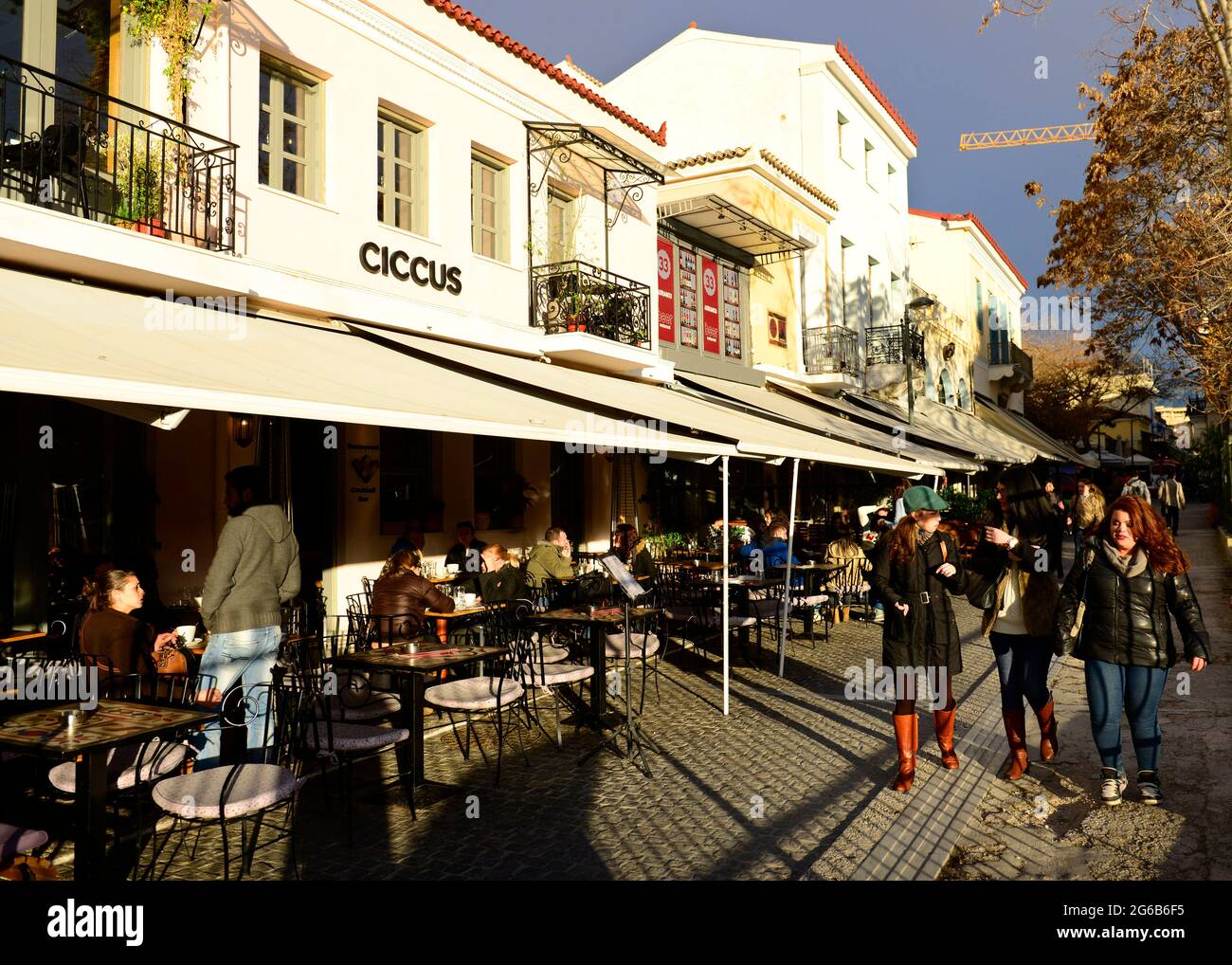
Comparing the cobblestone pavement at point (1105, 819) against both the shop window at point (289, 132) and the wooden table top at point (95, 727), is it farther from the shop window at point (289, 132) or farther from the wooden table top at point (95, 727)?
the shop window at point (289, 132)

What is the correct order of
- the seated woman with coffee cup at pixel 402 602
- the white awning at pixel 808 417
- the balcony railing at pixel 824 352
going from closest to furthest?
1. the seated woman with coffee cup at pixel 402 602
2. the white awning at pixel 808 417
3. the balcony railing at pixel 824 352

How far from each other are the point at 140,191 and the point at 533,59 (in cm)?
619

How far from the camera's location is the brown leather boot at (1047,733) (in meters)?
5.80

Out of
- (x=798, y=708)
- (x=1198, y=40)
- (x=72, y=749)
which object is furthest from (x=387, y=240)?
(x=1198, y=40)

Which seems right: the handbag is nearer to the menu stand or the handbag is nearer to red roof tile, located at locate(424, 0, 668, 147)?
the menu stand

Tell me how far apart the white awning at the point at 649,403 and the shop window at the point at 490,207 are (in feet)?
4.92

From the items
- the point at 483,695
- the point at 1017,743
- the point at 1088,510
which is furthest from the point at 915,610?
the point at 483,695

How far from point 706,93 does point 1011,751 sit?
1874cm

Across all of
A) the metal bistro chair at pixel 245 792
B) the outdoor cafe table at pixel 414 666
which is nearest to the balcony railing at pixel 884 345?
the outdoor cafe table at pixel 414 666

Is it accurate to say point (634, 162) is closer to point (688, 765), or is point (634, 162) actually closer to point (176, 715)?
point (688, 765)

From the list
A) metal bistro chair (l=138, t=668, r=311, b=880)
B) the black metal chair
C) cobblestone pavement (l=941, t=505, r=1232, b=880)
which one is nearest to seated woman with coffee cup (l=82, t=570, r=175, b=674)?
metal bistro chair (l=138, t=668, r=311, b=880)

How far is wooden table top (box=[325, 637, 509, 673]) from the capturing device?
5082mm

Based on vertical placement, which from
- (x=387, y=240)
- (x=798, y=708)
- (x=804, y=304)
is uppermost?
(x=804, y=304)
